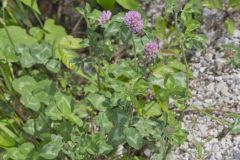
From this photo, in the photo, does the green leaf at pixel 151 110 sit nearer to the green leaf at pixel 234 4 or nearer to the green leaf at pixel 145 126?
the green leaf at pixel 145 126

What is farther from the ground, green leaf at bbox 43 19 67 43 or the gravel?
green leaf at bbox 43 19 67 43

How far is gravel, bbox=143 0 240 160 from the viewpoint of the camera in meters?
1.92

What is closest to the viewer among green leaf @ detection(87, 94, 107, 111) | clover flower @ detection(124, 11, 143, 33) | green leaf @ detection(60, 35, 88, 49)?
clover flower @ detection(124, 11, 143, 33)

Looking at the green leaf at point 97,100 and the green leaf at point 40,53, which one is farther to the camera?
the green leaf at point 40,53

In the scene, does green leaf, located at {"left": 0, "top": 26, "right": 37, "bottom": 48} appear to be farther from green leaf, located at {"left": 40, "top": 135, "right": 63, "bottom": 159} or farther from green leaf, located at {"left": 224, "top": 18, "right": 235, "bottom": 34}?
green leaf, located at {"left": 224, "top": 18, "right": 235, "bottom": 34}

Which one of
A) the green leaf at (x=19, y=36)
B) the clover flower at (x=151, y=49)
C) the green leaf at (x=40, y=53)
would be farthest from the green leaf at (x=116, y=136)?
the green leaf at (x=19, y=36)

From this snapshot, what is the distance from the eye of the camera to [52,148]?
1.64 m

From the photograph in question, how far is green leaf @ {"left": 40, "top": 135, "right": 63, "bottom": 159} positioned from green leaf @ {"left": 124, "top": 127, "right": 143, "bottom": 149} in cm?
19

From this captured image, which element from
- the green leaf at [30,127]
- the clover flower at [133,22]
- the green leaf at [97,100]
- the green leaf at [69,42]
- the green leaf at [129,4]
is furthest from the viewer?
the green leaf at [69,42]

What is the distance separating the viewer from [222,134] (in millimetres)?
1950

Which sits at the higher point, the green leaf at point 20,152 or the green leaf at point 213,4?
the green leaf at point 213,4

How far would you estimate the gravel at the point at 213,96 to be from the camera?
6.30 ft

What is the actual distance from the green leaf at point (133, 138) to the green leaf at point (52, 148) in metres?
0.19

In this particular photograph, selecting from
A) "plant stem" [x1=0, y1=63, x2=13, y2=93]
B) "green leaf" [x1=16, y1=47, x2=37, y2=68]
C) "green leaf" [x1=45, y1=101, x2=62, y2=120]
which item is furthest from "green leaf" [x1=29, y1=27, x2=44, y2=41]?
"green leaf" [x1=45, y1=101, x2=62, y2=120]
